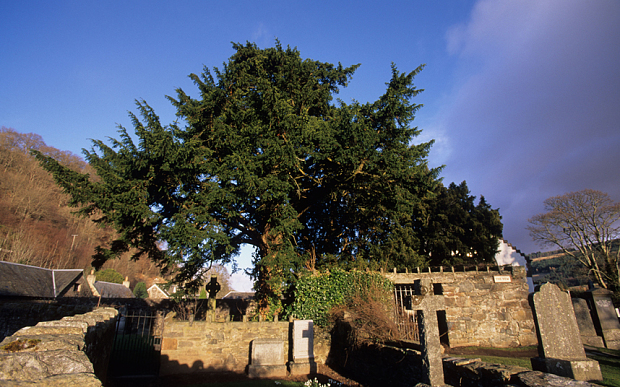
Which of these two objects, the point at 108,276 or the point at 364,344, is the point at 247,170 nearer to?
the point at 364,344

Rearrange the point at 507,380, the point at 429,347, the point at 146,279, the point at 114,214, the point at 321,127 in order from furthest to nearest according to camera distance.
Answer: the point at 146,279
the point at 321,127
the point at 114,214
the point at 429,347
the point at 507,380

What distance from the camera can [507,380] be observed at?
4062 mm

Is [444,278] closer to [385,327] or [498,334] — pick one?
[498,334]

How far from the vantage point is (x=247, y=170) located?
10.2 meters

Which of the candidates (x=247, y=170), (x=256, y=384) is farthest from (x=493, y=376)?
(x=247, y=170)

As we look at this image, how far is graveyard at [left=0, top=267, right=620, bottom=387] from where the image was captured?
11.1ft

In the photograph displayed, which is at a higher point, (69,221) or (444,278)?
(69,221)

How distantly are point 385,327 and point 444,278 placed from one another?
5815mm

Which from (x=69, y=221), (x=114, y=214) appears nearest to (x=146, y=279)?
(x=69, y=221)

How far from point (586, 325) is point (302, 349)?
911 cm

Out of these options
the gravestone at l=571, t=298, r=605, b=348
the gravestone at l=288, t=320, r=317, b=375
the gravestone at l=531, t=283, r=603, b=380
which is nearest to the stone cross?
the gravestone at l=531, t=283, r=603, b=380

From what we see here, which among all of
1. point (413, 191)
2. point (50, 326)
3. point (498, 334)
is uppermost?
point (413, 191)

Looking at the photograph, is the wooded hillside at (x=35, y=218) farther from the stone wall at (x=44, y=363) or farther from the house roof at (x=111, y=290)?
the stone wall at (x=44, y=363)

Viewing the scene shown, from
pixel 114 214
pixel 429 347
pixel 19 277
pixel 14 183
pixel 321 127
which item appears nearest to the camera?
pixel 429 347
